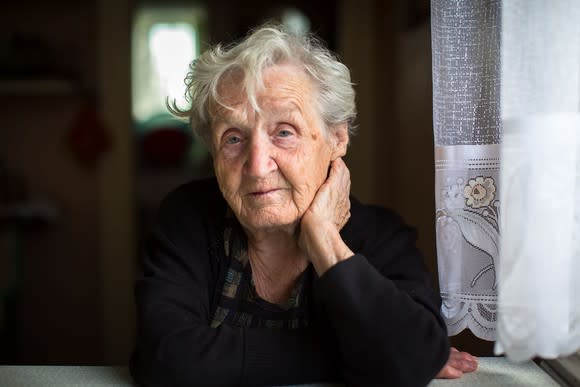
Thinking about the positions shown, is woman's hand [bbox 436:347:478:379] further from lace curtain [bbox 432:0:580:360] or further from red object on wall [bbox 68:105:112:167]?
red object on wall [bbox 68:105:112:167]

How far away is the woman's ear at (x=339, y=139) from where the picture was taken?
4.31 ft

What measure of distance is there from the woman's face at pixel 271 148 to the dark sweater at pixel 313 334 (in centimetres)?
→ 15

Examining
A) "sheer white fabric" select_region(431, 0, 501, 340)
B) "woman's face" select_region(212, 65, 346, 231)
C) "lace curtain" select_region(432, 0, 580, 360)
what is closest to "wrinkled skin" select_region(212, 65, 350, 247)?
"woman's face" select_region(212, 65, 346, 231)

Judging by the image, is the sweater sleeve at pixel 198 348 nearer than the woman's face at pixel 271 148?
Yes

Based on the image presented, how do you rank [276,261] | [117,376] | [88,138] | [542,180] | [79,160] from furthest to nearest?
1. [79,160]
2. [88,138]
3. [276,261]
4. [117,376]
5. [542,180]

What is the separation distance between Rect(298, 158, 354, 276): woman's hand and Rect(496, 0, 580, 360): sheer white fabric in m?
0.30

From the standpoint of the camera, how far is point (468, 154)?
1.05 m

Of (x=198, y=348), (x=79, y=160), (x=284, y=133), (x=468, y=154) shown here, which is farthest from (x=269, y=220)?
(x=79, y=160)

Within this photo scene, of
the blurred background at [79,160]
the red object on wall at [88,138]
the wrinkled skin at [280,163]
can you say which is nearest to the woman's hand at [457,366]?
the wrinkled skin at [280,163]

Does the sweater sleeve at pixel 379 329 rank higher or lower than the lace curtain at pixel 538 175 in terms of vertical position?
lower

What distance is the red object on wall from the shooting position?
361cm

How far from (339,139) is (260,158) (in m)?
0.25

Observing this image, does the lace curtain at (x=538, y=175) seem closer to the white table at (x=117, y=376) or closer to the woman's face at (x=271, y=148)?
the white table at (x=117, y=376)

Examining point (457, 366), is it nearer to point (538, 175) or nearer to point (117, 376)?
point (538, 175)
